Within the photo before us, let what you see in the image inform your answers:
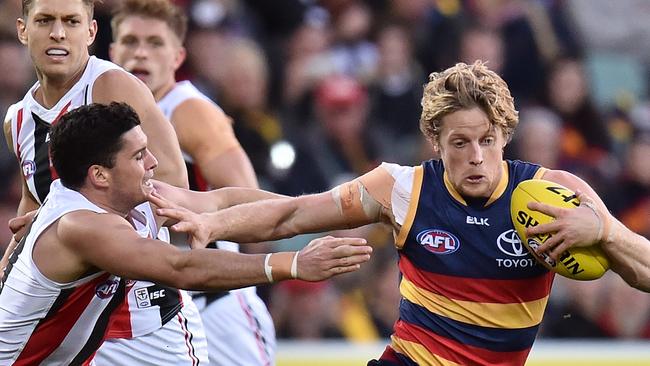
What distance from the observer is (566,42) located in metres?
11.6

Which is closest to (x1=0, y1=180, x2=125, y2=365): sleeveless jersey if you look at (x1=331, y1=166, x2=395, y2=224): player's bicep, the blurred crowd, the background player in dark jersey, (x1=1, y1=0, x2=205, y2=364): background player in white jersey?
(x1=1, y1=0, x2=205, y2=364): background player in white jersey

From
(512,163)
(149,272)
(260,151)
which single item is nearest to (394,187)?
(512,163)

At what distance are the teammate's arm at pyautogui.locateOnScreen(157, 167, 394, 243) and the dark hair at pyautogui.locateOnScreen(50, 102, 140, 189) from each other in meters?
0.59

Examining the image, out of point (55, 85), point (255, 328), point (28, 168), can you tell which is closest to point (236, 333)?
point (255, 328)

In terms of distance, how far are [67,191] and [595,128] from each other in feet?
23.9

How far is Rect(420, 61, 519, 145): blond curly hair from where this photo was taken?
5.20 meters

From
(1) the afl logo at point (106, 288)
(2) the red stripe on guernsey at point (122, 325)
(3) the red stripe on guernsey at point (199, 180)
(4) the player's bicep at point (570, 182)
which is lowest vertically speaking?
(2) the red stripe on guernsey at point (122, 325)

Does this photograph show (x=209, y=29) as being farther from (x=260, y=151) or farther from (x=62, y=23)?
(x=62, y=23)

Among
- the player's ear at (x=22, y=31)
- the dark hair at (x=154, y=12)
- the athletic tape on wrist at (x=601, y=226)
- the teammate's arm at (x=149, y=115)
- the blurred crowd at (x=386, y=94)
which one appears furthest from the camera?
the blurred crowd at (x=386, y=94)

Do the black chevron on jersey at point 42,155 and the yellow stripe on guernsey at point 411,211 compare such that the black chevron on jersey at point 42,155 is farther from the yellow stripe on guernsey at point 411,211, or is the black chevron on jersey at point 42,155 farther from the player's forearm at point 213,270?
the yellow stripe on guernsey at point 411,211

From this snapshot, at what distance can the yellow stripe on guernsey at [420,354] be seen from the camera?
5.33 metres

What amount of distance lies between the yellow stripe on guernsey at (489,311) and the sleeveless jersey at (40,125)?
1.90 meters

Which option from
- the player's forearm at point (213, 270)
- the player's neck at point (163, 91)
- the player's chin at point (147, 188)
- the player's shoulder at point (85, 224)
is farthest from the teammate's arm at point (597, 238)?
the player's neck at point (163, 91)

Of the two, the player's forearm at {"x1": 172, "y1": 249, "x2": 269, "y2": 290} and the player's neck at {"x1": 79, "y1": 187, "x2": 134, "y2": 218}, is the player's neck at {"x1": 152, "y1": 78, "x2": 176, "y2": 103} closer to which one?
the player's neck at {"x1": 79, "y1": 187, "x2": 134, "y2": 218}
